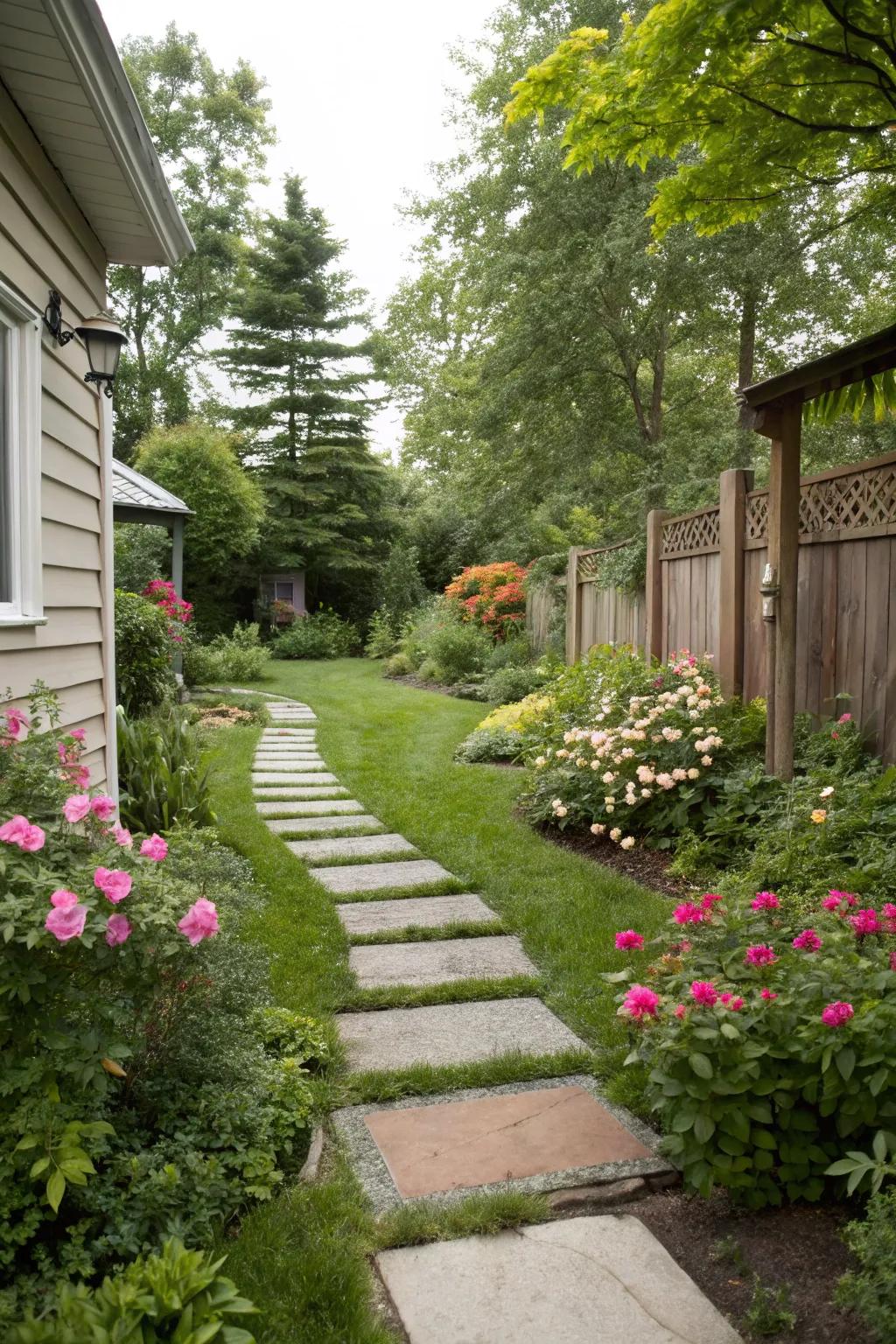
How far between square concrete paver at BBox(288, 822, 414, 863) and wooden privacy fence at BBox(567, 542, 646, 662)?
2909mm

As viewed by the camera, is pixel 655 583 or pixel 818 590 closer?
pixel 818 590

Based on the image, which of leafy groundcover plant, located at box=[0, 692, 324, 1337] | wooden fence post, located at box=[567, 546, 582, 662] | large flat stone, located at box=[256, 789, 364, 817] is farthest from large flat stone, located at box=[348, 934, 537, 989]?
wooden fence post, located at box=[567, 546, 582, 662]

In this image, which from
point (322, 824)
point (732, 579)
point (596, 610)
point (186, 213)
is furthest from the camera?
point (186, 213)

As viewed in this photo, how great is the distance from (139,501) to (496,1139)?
28.3 ft

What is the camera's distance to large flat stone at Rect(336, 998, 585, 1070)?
8.77ft

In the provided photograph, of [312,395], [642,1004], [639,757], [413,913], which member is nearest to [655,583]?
[639,757]

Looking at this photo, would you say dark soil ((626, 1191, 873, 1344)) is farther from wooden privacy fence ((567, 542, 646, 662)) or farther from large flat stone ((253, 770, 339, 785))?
wooden privacy fence ((567, 542, 646, 662))

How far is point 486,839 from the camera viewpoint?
5.03 m

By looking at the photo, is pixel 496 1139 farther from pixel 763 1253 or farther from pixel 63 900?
pixel 63 900

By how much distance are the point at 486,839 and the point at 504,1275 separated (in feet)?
10.8

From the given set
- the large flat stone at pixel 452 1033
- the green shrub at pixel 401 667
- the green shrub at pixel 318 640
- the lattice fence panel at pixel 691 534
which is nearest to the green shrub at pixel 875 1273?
the large flat stone at pixel 452 1033

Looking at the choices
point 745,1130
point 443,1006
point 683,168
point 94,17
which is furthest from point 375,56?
point 745,1130

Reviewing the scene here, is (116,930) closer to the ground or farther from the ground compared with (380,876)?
farther from the ground

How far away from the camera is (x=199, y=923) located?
1.75 metres
